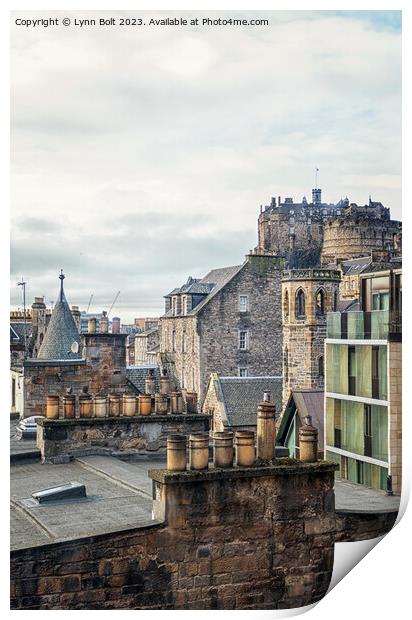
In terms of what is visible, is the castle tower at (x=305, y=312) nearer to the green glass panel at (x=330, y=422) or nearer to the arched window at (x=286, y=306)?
the arched window at (x=286, y=306)

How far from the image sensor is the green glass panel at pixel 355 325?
781cm

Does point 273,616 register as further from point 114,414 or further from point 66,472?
point 114,414

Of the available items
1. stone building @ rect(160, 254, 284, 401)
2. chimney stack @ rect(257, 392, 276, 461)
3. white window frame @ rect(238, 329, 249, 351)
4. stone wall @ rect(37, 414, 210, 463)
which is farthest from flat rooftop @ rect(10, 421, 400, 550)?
white window frame @ rect(238, 329, 249, 351)

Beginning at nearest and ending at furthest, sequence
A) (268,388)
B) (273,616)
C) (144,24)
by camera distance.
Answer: (273,616), (144,24), (268,388)

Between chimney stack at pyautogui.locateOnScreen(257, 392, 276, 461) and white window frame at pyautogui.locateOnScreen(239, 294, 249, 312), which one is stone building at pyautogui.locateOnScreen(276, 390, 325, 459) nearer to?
chimney stack at pyautogui.locateOnScreen(257, 392, 276, 461)

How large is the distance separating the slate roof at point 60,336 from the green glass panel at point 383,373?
4266 mm

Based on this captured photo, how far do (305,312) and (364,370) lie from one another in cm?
1353

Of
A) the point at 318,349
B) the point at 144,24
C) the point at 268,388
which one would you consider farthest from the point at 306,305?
the point at 144,24

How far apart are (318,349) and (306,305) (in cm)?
144

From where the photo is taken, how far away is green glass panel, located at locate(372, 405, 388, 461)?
734 cm

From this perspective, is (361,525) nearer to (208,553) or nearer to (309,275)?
(208,553)

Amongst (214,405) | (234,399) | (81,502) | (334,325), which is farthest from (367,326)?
(214,405)

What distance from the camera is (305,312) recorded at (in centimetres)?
2109

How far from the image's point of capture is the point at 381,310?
7.59 meters
